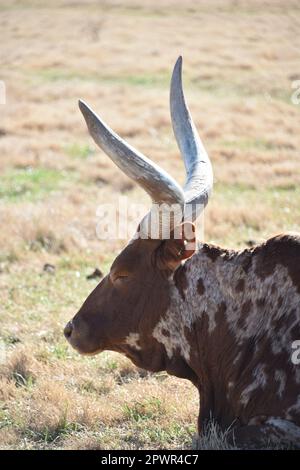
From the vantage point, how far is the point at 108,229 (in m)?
9.63

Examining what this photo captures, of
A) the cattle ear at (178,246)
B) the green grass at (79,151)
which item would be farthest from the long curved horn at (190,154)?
the green grass at (79,151)

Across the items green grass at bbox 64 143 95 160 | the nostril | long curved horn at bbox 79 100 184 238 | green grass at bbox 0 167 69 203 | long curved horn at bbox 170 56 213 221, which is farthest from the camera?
green grass at bbox 64 143 95 160

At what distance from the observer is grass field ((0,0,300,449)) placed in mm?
4953

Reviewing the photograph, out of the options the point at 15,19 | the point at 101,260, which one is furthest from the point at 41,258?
the point at 15,19

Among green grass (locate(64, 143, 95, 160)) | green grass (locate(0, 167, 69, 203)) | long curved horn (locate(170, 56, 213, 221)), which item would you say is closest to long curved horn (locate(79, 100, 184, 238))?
long curved horn (locate(170, 56, 213, 221))

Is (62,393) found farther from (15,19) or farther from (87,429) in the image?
(15,19)

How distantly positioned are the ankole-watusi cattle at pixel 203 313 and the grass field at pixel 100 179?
20.5 inches

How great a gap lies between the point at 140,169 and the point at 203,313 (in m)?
0.88

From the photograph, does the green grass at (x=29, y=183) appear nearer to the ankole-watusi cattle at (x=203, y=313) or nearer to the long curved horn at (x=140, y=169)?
the ankole-watusi cattle at (x=203, y=313)

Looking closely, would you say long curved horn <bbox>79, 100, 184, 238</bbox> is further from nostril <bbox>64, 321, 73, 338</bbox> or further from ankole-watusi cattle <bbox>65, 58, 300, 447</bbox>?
nostril <bbox>64, 321, 73, 338</bbox>

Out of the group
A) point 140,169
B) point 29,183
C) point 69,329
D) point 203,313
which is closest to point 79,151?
point 29,183

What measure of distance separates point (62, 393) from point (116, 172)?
8.04m

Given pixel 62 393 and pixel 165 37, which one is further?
pixel 165 37

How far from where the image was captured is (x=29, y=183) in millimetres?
12398
